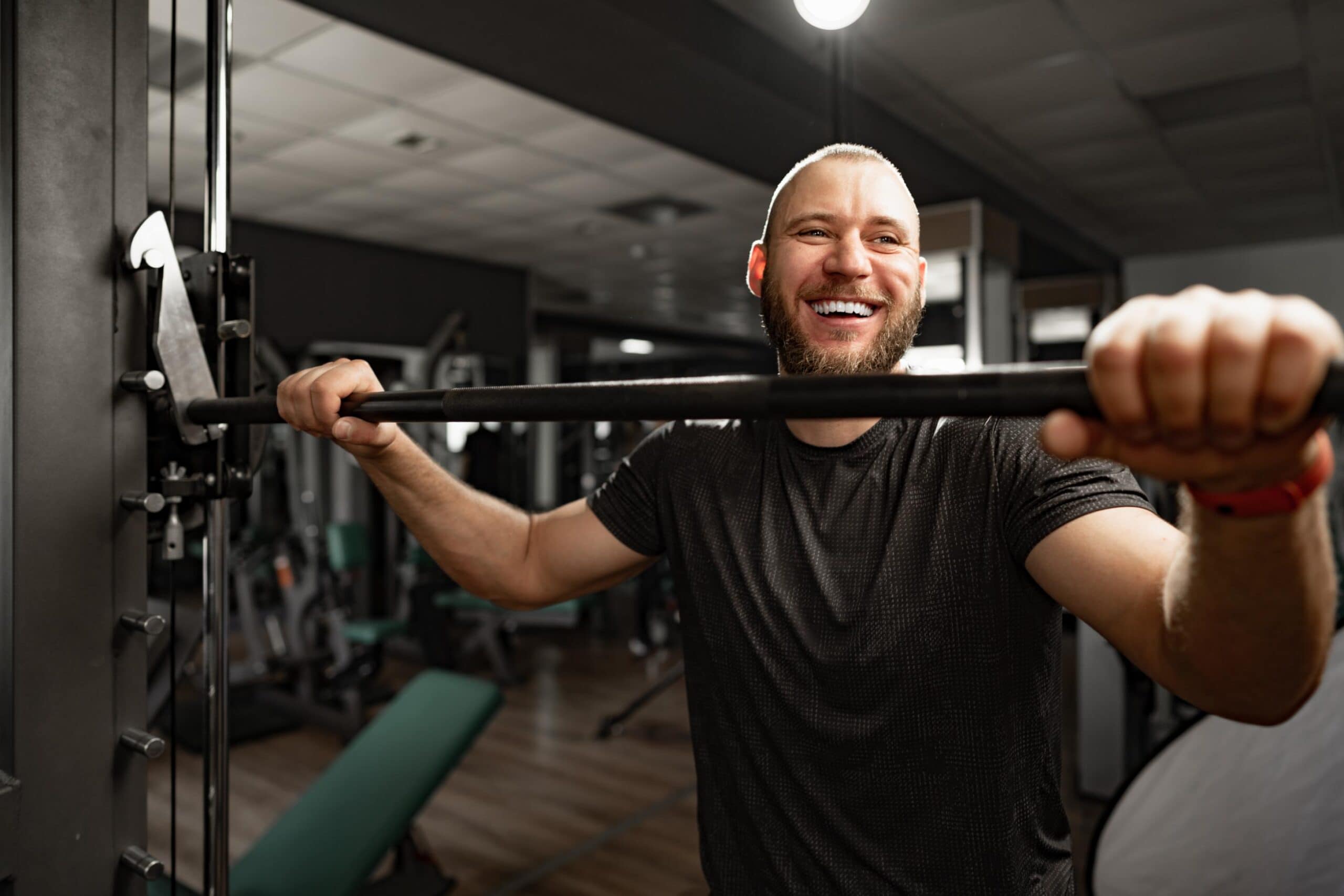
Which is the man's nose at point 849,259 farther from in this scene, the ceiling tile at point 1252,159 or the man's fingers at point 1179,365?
the ceiling tile at point 1252,159

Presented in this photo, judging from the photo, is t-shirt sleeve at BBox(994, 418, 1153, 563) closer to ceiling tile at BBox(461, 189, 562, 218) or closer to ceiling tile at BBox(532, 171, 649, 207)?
ceiling tile at BBox(532, 171, 649, 207)

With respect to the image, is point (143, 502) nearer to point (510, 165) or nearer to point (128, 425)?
point (128, 425)

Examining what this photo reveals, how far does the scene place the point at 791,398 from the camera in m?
0.60

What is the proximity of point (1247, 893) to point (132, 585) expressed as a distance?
5.99ft

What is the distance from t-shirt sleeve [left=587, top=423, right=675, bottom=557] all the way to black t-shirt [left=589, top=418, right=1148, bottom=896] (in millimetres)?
182

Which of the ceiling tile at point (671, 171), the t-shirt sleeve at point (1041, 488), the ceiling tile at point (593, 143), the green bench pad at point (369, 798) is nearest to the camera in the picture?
the t-shirt sleeve at point (1041, 488)

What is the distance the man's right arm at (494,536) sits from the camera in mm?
1176

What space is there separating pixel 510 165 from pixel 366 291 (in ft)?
7.60

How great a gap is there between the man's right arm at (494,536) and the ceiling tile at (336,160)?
376cm

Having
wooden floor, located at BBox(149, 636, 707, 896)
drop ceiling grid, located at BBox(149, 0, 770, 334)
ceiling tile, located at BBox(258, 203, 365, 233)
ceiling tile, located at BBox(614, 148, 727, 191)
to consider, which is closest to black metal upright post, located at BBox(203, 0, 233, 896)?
wooden floor, located at BBox(149, 636, 707, 896)

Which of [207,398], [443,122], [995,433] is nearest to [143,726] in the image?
[207,398]

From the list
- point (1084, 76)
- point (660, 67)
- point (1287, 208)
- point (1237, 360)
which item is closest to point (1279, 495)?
point (1237, 360)

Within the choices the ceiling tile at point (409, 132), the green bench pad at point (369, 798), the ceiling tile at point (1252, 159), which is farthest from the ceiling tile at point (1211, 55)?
the green bench pad at point (369, 798)

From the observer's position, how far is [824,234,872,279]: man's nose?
1.16 m
